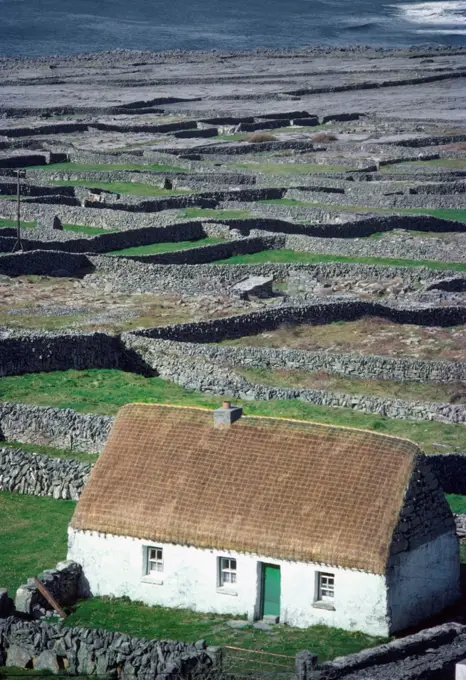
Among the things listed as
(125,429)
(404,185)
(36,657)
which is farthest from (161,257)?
(36,657)

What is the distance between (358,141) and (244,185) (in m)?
22.7

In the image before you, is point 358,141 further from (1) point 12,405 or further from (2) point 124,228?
(1) point 12,405

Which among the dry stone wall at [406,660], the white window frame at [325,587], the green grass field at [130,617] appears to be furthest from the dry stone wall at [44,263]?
the dry stone wall at [406,660]

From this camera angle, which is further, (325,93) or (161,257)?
(325,93)

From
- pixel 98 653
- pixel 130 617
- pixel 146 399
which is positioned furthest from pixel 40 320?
pixel 98 653

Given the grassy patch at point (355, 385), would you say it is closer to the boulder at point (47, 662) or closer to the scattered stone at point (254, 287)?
the scattered stone at point (254, 287)

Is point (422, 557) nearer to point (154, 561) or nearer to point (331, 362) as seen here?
point (154, 561)

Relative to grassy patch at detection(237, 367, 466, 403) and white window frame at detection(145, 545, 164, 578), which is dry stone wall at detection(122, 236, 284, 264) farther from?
white window frame at detection(145, 545, 164, 578)

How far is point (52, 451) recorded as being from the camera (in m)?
35.0

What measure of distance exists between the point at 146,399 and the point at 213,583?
14.0 m

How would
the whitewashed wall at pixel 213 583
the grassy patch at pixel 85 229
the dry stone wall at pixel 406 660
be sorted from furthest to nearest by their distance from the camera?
the grassy patch at pixel 85 229, the whitewashed wall at pixel 213 583, the dry stone wall at pixel 406 660

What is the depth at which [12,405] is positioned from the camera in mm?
36438

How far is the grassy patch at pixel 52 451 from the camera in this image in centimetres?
3397

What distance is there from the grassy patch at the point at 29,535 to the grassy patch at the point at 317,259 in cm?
3081
